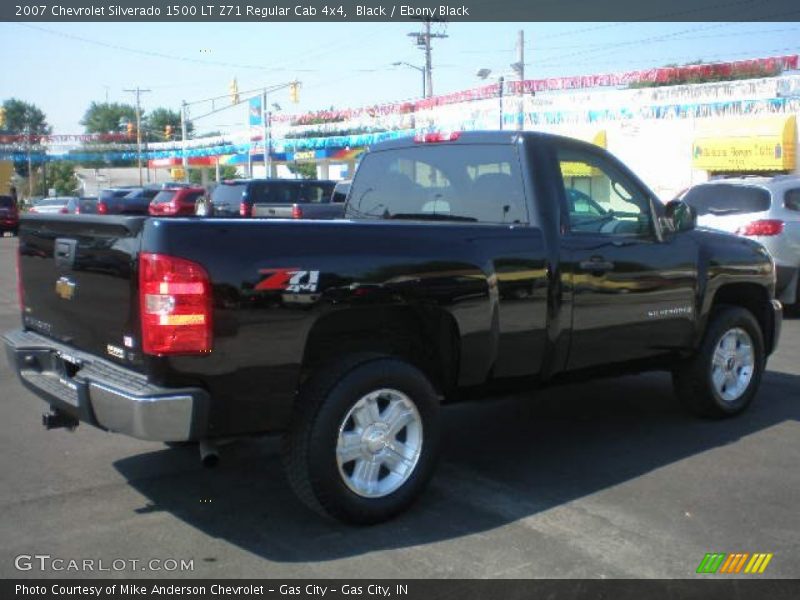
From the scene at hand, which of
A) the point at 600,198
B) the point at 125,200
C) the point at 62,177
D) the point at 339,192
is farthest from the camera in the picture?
the point at 62,177

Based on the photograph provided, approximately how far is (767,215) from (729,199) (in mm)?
657

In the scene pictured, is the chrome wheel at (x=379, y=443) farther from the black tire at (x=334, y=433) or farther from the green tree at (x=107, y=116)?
the green tree at (x=107, y=116)

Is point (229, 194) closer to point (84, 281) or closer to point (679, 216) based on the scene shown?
point (679, 216)

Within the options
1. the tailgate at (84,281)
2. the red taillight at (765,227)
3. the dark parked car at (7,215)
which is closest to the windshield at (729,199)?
the red taillight at (765,227)

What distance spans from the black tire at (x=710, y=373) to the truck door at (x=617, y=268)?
261mm

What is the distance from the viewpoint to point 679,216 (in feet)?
18.8

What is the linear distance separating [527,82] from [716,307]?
2641 cm

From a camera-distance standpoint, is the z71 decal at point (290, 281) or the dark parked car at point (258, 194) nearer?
the z71 decal at point (290, 281)

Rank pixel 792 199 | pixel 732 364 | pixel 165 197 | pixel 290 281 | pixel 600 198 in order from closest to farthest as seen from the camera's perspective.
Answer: pixel 290 281 < pixel 600 198 < pixel 732 364 < pixel 792 199 < pixel 165 197

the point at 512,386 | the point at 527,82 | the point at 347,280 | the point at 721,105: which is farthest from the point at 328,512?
the point at 527,82

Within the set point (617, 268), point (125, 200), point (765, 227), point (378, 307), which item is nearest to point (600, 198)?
point (617, 268)

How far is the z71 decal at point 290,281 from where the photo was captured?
3779mm
